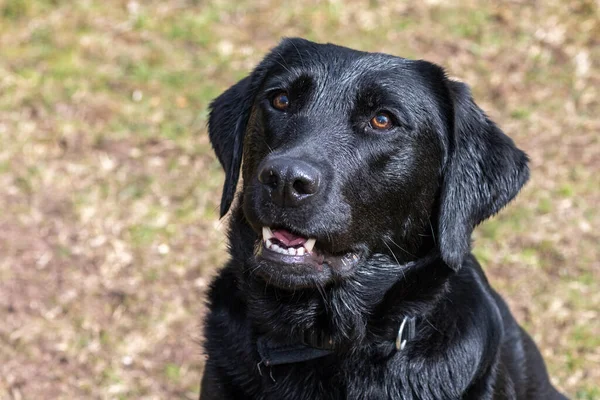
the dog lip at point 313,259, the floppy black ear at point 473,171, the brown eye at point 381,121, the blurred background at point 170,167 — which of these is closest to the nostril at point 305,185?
the dog lip at point 313,259

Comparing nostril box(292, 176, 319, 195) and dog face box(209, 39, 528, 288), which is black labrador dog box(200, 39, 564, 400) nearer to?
dog face box(209, 39, 528, 288)

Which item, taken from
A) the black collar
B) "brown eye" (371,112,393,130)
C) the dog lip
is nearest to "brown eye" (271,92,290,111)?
"brown eye" (371,112,393,130)

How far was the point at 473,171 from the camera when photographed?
10.7 ft

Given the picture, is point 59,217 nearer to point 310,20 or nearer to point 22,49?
point 22,49

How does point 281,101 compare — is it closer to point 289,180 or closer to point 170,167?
point 289,180

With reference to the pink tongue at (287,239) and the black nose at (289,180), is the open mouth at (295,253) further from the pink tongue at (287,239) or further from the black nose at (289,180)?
the black nose at (289,180)

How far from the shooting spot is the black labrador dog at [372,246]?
3111 mm

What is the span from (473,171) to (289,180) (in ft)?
2.79

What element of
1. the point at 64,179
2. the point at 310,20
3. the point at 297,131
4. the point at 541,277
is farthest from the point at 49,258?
the point at 310,20

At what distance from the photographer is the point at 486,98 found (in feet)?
23.4

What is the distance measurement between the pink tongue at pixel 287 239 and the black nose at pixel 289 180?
Answer: 0.57 ft

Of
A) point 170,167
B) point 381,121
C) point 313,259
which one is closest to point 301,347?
point 313,259

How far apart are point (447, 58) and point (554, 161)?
1.53 meters

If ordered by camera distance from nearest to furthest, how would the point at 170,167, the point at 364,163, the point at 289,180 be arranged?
the point at 289,180 < the point at 364,163 < the point at 170,167
